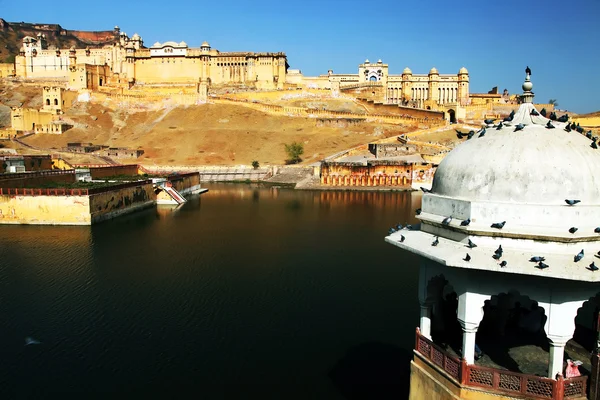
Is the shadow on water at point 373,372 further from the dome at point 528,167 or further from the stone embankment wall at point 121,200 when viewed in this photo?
the stone embankment wall at point 121,200

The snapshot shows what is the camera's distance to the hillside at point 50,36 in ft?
516

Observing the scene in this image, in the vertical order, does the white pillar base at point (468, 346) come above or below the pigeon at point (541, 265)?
below

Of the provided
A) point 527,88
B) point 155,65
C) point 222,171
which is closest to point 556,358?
point 527,88

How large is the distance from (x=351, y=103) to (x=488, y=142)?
8064cm

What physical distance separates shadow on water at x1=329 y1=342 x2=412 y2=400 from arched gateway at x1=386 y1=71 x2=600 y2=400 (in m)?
3.21

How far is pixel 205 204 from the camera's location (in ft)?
136

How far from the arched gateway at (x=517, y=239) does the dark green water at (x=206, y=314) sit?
4.32 metres

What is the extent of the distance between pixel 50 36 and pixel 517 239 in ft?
Answer: 646

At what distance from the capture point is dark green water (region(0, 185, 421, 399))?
1073 cm

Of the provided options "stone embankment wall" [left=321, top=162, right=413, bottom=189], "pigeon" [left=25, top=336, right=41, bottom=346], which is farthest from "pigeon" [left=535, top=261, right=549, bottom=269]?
"stone embankment wall" [left=321, top=162, right=413, bottom=189]

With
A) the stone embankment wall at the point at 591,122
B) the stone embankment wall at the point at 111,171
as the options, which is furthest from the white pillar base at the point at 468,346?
the stone embankment wall at the point at 591,122

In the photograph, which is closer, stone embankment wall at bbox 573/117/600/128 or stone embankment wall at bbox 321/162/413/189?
stone embankment wall at bbox 321/162/413/189

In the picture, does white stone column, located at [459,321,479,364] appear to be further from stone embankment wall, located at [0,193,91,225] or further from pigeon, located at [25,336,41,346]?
stone embankment wall, located at [0,193,91,225]

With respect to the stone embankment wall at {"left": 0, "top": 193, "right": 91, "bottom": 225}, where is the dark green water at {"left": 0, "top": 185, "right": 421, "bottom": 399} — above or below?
below
